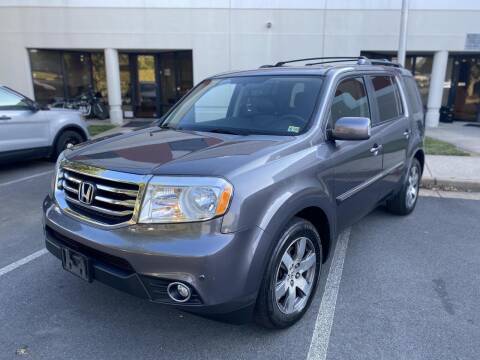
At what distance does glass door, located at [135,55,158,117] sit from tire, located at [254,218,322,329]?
13437mm

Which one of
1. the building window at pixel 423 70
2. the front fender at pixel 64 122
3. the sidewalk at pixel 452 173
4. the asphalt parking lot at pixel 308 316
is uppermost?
the building window at pixel 423 70

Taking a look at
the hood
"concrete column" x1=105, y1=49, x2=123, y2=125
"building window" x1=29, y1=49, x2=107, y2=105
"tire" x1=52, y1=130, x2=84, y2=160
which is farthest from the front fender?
"building window" x1=29, y1=49, x2=107, y2=105

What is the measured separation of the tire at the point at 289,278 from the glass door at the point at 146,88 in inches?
529

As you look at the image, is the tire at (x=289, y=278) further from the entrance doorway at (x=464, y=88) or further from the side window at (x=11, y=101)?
the entrance doorway at (x=464, y=88)

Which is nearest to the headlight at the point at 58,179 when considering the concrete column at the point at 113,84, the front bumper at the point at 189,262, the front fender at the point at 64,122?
the front bumper at the point at 189,262

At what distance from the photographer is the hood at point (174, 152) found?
239 centimetres

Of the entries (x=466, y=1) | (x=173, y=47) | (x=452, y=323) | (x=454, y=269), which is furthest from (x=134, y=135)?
(x=466, y=1)

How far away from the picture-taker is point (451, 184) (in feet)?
21.8

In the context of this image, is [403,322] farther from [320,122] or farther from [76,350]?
[76,350]

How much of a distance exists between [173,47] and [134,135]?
10.6 meters

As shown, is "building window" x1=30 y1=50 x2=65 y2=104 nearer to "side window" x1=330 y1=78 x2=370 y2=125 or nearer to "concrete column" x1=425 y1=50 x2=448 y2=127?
"concrete column" x1=425 y1=50 x2=448 y2=127

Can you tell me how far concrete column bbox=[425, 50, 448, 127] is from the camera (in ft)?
43.0

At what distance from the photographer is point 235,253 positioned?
88.4 inches

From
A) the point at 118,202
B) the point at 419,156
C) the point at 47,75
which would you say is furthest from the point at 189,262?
the point at 47,75
